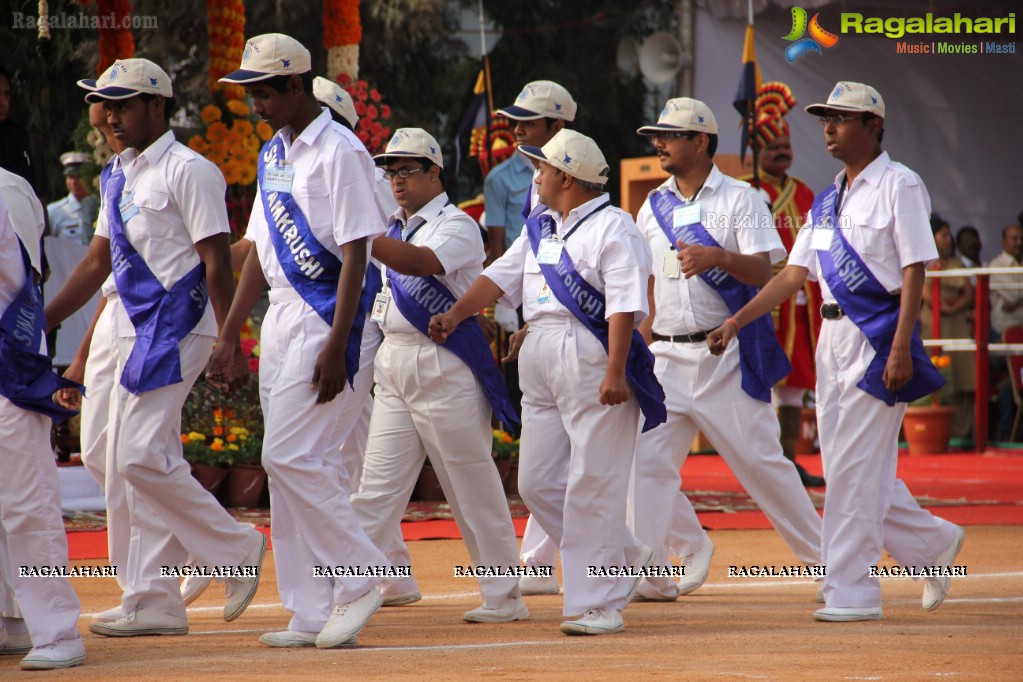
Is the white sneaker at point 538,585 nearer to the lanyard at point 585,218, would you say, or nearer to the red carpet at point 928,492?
the red carpet at point 928,492

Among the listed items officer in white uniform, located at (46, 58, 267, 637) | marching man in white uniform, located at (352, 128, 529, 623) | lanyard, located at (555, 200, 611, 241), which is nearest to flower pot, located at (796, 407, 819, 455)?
marching man in white uniform, located at (352, 128, 529, 623)

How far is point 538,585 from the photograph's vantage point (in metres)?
7.82

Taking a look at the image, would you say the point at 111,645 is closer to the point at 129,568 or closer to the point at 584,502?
the point at 129,568

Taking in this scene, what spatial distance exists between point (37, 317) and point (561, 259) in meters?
2.08

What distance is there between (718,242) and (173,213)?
2.58 meters

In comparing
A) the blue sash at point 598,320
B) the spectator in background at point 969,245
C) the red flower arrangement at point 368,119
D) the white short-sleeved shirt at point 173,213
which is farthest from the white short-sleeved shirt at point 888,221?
the spectator in background at point 969,245

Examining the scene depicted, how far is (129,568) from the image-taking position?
21.0 ft

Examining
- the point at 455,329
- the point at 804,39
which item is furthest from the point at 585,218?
the point at 804,39

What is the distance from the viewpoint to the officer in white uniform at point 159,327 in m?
6.09

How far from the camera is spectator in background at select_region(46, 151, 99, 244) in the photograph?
1261 centimetres

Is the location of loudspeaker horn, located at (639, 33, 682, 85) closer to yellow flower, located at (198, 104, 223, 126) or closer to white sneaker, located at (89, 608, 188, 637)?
yellow flower, located at (198, 104, 223, 126)

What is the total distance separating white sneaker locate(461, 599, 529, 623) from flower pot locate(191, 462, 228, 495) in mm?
3889

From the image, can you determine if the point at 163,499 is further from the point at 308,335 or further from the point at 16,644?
the point at 308,335

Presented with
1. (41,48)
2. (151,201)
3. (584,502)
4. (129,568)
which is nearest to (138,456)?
(129,568)
